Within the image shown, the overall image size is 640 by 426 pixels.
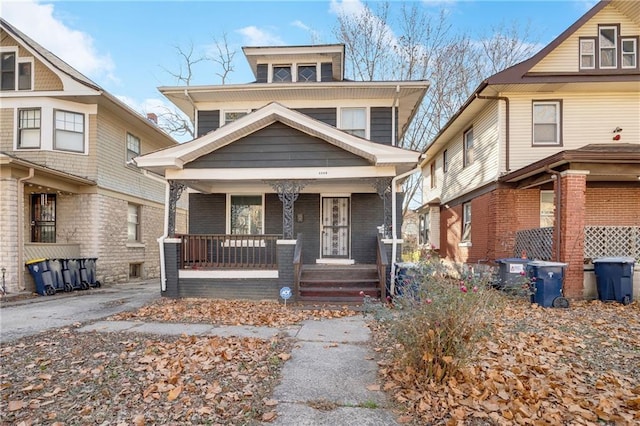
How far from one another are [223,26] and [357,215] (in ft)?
54.2

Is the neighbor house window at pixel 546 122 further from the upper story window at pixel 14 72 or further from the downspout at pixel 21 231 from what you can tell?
the upper story window at pixel 14 72

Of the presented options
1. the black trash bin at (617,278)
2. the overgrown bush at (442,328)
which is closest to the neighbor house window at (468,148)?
the black trash bin at (617,278)

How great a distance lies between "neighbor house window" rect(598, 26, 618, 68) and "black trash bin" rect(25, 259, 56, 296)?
1804 centimetres

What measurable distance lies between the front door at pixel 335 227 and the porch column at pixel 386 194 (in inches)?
91.6

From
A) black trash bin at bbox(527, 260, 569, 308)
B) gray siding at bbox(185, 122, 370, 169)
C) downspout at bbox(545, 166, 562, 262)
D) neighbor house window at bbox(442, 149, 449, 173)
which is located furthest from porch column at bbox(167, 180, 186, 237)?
neighbor house window at bbox(442, 149, 449, 173)

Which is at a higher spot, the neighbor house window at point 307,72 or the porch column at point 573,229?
the neighbor house window at point 307,72

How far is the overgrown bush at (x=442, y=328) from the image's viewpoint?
3613 millimetres

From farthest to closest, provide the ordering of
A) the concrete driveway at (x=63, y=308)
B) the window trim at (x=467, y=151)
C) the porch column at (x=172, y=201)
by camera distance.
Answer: the window trim at (x=467, y=151) → the porch column at (x=172, y=201) → the concrete driveway at (x=63, y=308)

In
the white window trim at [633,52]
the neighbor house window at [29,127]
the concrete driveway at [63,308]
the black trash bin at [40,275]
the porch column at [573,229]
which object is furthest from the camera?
the neighbor house window at [29,127]

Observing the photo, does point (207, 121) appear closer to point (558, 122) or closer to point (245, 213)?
point (245, 213)

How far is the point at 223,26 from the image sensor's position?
839 inches

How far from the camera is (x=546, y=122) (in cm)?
1155

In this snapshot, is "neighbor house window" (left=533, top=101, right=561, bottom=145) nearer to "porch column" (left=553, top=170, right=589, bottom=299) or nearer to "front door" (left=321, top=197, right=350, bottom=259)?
"porch column" (left=553, top=170, right=589, bottom=299)

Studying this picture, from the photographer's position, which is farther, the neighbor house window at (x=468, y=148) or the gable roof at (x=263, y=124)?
the neighbor house window at (x=468, y=148)
